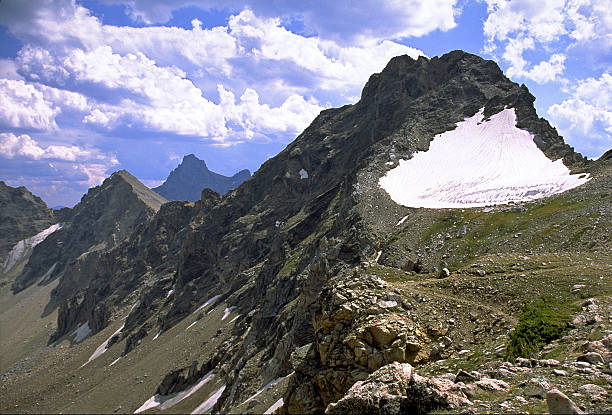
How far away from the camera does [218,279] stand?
131000 millimetres

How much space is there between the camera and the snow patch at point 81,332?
161 meters

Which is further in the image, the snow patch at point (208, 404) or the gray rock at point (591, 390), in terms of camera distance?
the snow patch at point (208, 404)


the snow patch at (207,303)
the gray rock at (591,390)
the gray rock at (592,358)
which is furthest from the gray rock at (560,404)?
the snow patch at (207,303)

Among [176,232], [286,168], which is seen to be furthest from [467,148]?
[176,232]

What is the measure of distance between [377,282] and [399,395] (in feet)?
35.5

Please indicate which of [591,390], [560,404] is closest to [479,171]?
[591,390]

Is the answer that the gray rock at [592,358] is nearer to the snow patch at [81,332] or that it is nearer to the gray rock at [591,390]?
the gray rock at [591,390]

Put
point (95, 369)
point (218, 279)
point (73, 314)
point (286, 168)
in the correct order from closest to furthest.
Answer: point (95, 369)
point (218, 279)
point (286, 168)
point (73, 314)

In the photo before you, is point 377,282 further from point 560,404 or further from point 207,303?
point 207,303

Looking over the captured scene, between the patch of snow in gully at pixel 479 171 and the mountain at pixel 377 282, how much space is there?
0.57 meters

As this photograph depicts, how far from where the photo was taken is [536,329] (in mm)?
16438

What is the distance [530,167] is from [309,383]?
232 feet

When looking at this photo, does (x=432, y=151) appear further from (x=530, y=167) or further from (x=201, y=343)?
(x=201, y=343)

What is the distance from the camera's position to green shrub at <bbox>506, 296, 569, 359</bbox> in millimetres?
15250
